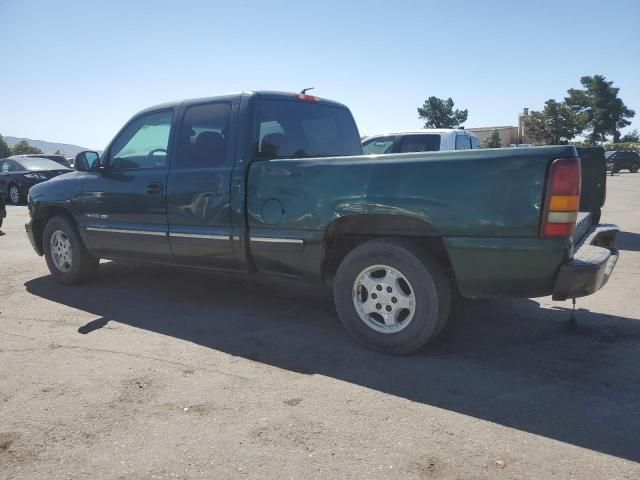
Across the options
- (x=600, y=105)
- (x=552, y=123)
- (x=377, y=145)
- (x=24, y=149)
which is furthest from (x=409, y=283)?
(x=600, y=105)

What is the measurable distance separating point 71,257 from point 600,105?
74.6 meters

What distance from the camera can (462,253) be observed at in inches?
130

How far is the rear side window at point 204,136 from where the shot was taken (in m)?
4.46

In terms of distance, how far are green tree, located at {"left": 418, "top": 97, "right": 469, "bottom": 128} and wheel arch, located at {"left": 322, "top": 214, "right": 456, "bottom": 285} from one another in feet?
194

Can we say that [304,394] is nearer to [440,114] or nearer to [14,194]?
[14,194]

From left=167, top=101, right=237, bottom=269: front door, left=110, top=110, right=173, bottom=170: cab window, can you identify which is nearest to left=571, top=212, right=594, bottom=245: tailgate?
left=167, top=101, right=237, bottom=269: front door

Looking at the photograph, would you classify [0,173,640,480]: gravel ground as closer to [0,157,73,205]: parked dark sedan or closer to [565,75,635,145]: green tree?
[0,157,73,205]: parked dark sedan

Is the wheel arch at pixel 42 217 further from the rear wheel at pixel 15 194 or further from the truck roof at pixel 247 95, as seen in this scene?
the rear wheel at pixel 15 194

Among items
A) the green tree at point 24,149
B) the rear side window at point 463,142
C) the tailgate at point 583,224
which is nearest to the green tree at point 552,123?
the rear side window at point 463,142

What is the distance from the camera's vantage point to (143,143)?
5.09 metres

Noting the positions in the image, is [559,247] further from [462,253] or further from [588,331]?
[588,331]

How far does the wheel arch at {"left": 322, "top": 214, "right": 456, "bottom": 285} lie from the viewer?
11.4 ft

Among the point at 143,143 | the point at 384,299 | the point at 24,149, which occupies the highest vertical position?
the point at 24,149

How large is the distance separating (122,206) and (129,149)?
1.95 feet
